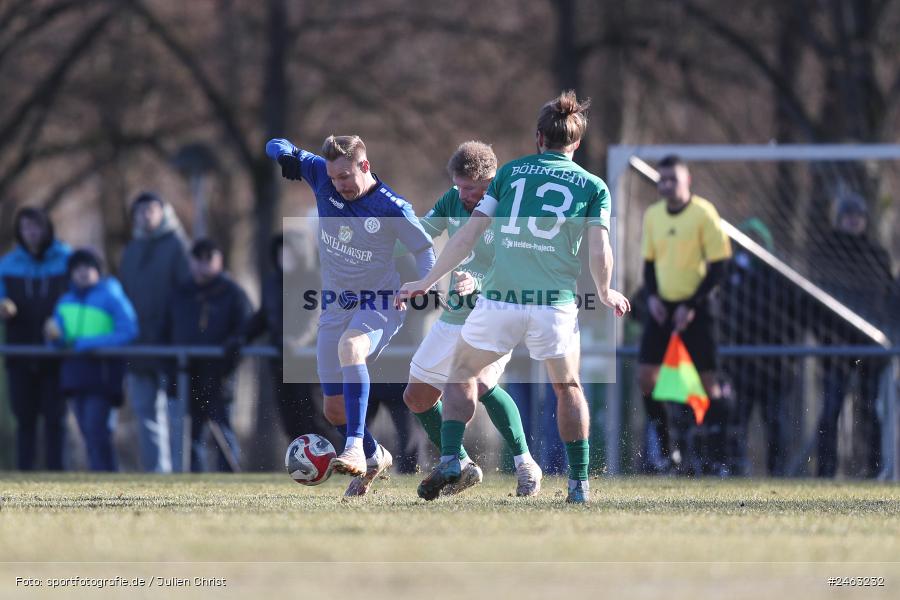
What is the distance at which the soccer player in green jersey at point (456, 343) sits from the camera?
9.04 metres

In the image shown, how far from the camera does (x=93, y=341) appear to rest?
13.2 metres

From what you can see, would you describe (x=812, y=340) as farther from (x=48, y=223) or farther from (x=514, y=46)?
(x=514, y=46)

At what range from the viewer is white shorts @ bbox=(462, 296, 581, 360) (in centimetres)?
828

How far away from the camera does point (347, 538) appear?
6633 mm

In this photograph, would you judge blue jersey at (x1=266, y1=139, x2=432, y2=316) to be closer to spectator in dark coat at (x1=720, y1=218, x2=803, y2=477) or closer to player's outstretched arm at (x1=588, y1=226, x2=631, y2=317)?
player's outstretched arm at (x1=588, y1=226, x2=631, y2=317)

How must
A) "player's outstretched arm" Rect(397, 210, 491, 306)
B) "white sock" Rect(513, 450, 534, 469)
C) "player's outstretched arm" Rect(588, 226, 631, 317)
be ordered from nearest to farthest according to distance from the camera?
"player's outstretched arm" Rect(588, 226, 631, 317)
"player's outstretched arm" Rect(397, 210, 491, 306)
"white sock" Rect(513, 450, 534, 469)

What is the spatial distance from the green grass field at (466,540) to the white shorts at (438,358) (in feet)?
2.21

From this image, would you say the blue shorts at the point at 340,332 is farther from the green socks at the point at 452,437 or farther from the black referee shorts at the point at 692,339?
the black referee shorts at the point at 692,339

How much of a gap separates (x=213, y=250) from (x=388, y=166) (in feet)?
48.6

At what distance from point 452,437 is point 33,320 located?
638cm

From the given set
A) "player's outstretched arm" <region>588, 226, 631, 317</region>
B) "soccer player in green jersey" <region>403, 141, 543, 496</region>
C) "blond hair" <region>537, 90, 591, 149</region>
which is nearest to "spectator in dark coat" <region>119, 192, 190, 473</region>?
"soccer player in green jersey" <region>403, 141, 543, 496</region>

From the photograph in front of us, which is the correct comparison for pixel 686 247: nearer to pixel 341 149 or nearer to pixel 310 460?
pixel 341 149

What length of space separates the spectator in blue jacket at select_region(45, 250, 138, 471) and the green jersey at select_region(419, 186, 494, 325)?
4660 mm

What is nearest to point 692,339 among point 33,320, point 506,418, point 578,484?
point 506,418
